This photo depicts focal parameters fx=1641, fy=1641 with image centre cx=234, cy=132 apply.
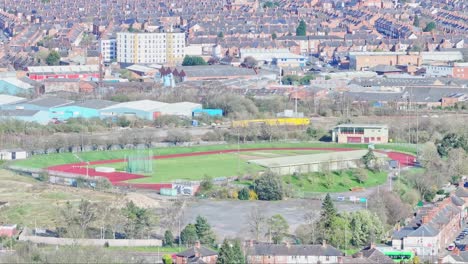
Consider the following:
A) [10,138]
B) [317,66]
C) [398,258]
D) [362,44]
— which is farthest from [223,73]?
[398,258]

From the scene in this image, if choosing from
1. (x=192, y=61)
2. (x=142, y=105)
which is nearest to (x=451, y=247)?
(x=142, y=105)

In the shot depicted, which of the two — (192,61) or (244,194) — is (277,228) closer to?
(244,194)

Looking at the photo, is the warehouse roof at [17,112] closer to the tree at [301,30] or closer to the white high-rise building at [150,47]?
the white high-rise building at [150,47]

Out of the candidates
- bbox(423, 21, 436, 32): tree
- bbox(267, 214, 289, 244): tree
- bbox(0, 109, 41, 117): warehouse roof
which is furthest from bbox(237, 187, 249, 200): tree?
bbox(423, 21, 436, 32): tree

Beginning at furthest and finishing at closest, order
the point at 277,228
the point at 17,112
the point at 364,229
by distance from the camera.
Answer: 1. the point at 17,112
2. the point at 277,228
3. the point at 364,229

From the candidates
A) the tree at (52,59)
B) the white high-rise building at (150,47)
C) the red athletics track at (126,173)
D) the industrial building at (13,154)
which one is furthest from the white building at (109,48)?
the industrial building at (13,154)

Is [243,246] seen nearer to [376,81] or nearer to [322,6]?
[376,81]
